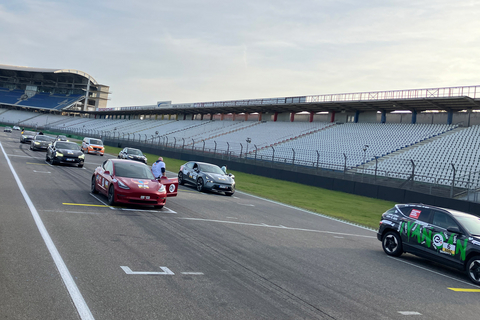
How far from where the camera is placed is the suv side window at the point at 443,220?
30.4 ft

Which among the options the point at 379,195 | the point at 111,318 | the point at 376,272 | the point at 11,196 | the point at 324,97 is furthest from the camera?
the point at 324,97

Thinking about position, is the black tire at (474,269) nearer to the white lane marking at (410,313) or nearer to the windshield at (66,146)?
the white lane marking at (410,313)

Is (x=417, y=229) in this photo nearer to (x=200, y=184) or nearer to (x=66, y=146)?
(x=200, y=184)

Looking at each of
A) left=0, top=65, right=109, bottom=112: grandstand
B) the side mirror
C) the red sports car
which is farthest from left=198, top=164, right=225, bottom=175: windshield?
left=0, top=65, right=109, bottom=112: grandstand

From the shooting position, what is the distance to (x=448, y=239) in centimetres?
905

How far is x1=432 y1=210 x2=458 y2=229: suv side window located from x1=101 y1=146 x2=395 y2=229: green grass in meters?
6.07

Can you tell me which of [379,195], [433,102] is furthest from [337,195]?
[433,102]

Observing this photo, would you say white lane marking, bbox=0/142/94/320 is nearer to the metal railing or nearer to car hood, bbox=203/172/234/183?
car hood, bbox=203/172/234/183

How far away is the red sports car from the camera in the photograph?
12.0m

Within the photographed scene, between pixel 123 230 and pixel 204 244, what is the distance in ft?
6.45

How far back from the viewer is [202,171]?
2016 cm

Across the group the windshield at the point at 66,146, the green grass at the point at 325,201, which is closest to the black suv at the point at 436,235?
the green grass at the point at 325,201

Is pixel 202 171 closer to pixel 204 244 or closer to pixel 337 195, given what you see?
pixel 337 195

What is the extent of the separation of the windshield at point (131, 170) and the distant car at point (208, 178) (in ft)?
19.4
